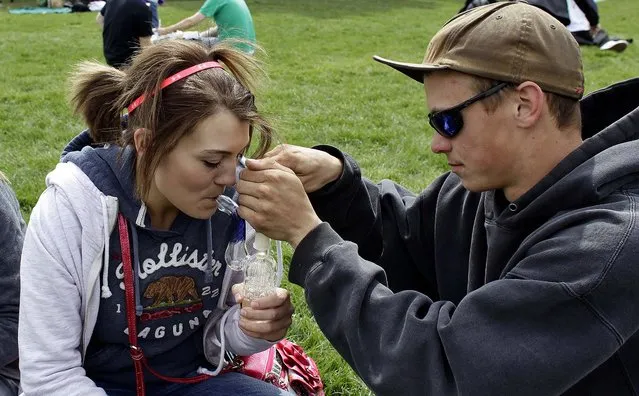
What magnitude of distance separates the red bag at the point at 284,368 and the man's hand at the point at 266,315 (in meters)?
0.43

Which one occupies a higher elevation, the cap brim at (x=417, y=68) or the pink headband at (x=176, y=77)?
the cap brim at (x=417, y=68)

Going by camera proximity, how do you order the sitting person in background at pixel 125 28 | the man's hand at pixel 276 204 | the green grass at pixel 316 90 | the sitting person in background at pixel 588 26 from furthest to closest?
the sitting person in background at pixel 588 26 < the sitting person in background at pixel 125 28 < the green grass at pixel 316 90 < the man's hand at pixel 276 204

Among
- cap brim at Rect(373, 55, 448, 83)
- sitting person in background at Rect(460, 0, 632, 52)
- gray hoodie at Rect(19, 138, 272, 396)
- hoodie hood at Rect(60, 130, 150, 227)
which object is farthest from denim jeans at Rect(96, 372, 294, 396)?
sitting person in background at Rect(460, 0, 632, 52)

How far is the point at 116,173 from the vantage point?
7.64ft

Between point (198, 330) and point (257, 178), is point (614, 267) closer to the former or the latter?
point (257, 178)

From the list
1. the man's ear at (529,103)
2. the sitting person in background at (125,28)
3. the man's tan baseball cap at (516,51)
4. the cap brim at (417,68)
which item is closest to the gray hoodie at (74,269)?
the cap brim at (417,68)

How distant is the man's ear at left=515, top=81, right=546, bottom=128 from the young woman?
2.82ft

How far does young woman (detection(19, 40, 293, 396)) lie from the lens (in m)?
2.24

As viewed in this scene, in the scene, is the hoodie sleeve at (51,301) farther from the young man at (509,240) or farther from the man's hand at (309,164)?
the man's hand at (309,164)

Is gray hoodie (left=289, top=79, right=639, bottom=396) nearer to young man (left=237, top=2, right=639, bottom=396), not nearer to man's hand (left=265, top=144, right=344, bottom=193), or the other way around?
young man (left=237, top=2, right=639, bottom=396)

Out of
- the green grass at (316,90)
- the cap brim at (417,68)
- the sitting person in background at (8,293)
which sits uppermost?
the cap brim at (417,68)

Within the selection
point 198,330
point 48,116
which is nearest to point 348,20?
point 48,116

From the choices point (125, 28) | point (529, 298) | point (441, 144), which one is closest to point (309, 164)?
point (441, 144)

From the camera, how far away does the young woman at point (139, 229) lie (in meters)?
2.24
